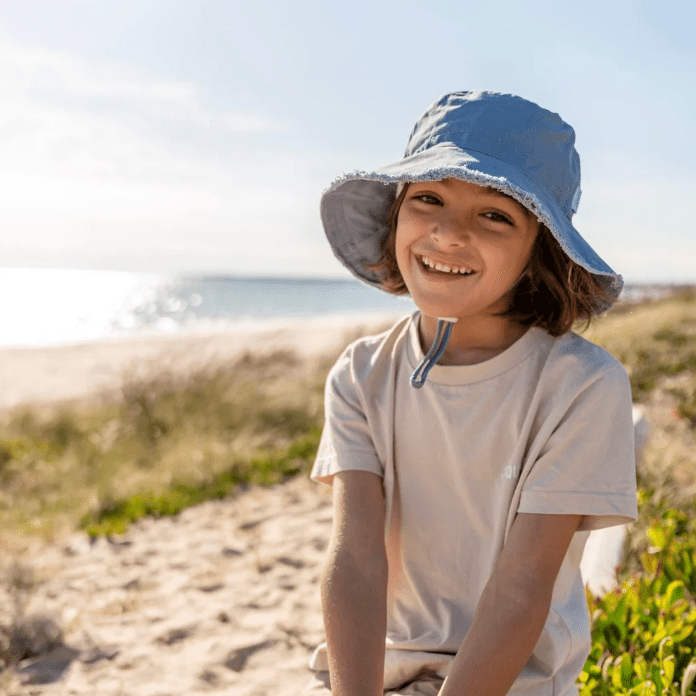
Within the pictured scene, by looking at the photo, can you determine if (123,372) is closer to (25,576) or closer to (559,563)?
(25,576)

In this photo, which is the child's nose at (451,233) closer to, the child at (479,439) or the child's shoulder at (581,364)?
the child at (479,439)

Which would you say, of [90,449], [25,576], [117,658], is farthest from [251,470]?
[117,658]

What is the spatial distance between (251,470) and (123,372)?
195 centimetres

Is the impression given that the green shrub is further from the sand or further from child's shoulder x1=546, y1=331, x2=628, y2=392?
child's shoulder x1=546, y1=331, x2=628, y2=392

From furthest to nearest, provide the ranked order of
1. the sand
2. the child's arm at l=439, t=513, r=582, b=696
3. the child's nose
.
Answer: the sand
the child's nose
the child's arm at l=439, t=513, r=582, b=696

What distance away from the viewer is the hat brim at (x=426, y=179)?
5.04ft

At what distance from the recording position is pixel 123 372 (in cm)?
658

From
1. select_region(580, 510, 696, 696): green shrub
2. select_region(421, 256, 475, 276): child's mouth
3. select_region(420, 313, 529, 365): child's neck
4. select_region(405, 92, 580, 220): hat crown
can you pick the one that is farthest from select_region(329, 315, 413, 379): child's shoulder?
select_region(580, 510, 696, 696): green shrub

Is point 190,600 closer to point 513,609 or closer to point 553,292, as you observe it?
point 513,609

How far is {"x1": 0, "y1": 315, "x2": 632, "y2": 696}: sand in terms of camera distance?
279 cm

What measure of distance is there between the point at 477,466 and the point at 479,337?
327mm

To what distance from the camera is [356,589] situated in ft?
5.41

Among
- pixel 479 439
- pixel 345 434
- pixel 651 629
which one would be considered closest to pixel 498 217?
pixel 479 439

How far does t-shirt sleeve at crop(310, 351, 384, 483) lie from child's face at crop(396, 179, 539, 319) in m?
0.34
